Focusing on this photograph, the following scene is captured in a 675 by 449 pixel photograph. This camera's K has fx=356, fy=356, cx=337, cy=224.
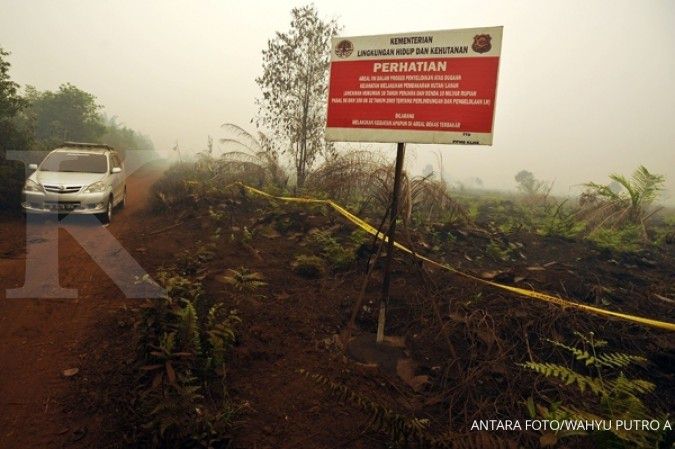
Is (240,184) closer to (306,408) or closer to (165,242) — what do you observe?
(165,242)

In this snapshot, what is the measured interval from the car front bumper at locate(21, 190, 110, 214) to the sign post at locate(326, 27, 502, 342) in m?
6.86

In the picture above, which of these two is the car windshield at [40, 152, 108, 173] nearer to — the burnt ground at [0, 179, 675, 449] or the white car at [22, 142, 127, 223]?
the white car at [22, 142, 127, 223]

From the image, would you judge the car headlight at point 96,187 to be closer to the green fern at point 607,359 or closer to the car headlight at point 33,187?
the car headlight at point 33,187

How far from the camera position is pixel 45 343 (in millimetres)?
3846

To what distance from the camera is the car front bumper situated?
26.1ft

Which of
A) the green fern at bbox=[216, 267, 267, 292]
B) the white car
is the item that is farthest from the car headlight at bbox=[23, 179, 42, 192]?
the green fern at bbox=[216, 267, 267, 292]

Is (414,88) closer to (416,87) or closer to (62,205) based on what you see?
(416,87)

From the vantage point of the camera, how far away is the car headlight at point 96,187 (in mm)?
8250

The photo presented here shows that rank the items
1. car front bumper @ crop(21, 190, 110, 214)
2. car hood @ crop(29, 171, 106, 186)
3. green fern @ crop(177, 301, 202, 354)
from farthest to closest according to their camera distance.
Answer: car hood @ crop(29, 171, 106, 186) < car front bumper @ crop(21, 190, 110, 214) < green fern @ crop(177, 301, 202, 354)

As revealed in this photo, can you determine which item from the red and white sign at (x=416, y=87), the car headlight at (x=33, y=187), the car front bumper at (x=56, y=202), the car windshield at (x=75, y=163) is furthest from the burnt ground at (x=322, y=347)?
the car windshield at (x=75, y=163)

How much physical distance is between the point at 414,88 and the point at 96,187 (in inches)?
312

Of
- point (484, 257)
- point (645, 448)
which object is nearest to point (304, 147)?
point (484, 257)

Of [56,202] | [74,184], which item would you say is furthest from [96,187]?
[56,202]

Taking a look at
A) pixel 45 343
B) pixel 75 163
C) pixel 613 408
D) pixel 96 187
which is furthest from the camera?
pixel 75 163
